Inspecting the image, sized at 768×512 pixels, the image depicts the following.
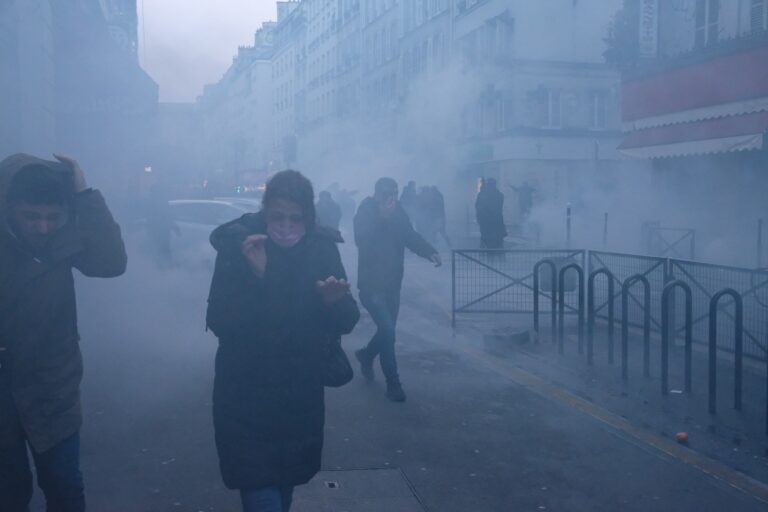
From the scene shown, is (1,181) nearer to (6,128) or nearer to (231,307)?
(231,307)

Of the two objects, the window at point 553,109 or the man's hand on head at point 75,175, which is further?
the window at point 553,109

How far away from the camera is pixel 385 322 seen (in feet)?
19.9

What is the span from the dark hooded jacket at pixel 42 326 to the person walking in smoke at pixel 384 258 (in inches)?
128

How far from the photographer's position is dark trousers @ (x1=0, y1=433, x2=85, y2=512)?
2.82 m

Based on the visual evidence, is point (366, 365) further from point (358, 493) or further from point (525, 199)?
point (525, 199)

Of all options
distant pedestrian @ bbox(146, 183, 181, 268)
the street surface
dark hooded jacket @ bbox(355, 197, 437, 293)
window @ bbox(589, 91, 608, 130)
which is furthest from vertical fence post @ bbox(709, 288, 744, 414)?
window @ bbox(589, 91, 608, 130)

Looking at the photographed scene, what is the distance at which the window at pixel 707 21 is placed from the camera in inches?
561

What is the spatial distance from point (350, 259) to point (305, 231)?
16322 millimetres

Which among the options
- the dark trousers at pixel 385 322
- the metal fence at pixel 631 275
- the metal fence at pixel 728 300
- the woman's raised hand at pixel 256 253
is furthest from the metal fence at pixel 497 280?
the woman's raised hand at pixel 256 253

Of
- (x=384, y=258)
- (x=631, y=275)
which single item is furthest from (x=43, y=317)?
(x=631, y=275)

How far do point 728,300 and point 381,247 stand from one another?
9.35ft

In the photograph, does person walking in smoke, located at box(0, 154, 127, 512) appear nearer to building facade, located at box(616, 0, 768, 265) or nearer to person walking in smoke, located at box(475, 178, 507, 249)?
building facade, located at box(616, 0, 768, 265)

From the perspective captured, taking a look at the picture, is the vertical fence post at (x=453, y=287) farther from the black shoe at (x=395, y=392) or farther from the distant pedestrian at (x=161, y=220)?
the distant pedestrian at (x=161, y=220)

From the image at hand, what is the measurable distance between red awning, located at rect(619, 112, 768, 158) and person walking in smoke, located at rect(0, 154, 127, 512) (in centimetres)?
1130
